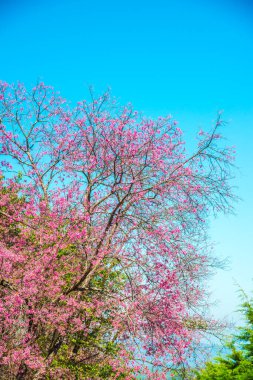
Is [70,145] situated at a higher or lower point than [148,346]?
higher

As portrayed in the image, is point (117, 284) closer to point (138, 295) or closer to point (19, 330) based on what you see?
point (138, 295)

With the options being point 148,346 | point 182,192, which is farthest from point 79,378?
point 182,192

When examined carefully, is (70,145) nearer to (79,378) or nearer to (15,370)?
(15,370)

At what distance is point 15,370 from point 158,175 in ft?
20.4

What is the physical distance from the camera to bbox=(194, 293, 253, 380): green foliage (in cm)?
1188

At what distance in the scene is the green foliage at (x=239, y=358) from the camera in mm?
11879

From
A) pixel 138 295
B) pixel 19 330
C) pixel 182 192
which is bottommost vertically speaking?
pixel 19 330

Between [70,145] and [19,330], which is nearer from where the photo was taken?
[19,330]

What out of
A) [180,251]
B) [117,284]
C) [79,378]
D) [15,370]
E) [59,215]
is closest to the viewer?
[15,370]

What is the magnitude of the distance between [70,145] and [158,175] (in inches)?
136

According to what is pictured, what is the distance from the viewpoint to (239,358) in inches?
524

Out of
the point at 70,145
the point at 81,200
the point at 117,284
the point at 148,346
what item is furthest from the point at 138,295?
the point at 70,145

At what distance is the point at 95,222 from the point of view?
1027cm

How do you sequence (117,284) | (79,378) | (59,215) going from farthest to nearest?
(117,284), (79,378), (59,215)
